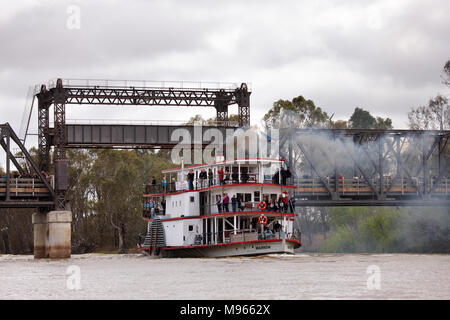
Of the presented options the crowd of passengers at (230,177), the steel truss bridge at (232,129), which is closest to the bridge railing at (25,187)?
the steel truss bridge at (232,129)

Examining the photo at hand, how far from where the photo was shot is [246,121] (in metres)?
79.5

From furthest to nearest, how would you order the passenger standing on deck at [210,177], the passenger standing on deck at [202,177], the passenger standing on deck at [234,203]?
1. the passenger standing on deck at [202,177]
2. the passenger standing on deck at [210,177]
3. the passenger standing on deck at [234,203]

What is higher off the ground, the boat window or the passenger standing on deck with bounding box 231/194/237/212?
the boat window

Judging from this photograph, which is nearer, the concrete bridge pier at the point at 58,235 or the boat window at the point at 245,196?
the boat window at the point at 245,196

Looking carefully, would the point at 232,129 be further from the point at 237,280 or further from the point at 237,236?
the point at 237,280

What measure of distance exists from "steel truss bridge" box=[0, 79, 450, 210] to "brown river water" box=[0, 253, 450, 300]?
1809cm

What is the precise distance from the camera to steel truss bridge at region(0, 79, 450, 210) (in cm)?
6931

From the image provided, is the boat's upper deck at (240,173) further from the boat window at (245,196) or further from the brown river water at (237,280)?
the brown river water at (237,280)

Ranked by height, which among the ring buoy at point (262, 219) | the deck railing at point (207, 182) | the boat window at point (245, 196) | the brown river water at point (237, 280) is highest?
the deck railing at point (207, 182)

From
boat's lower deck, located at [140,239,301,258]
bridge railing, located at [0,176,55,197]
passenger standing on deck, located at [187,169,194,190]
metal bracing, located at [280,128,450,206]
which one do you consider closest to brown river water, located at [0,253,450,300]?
boat's lower deck, located at [140,239,301,258]

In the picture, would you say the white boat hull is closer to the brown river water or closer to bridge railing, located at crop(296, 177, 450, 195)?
the brown river water

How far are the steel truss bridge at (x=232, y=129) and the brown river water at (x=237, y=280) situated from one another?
18.1m

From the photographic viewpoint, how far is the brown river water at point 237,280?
33531 mm

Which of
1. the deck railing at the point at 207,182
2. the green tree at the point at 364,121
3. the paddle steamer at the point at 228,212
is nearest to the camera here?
the paddle steamer at the point at 228,212
